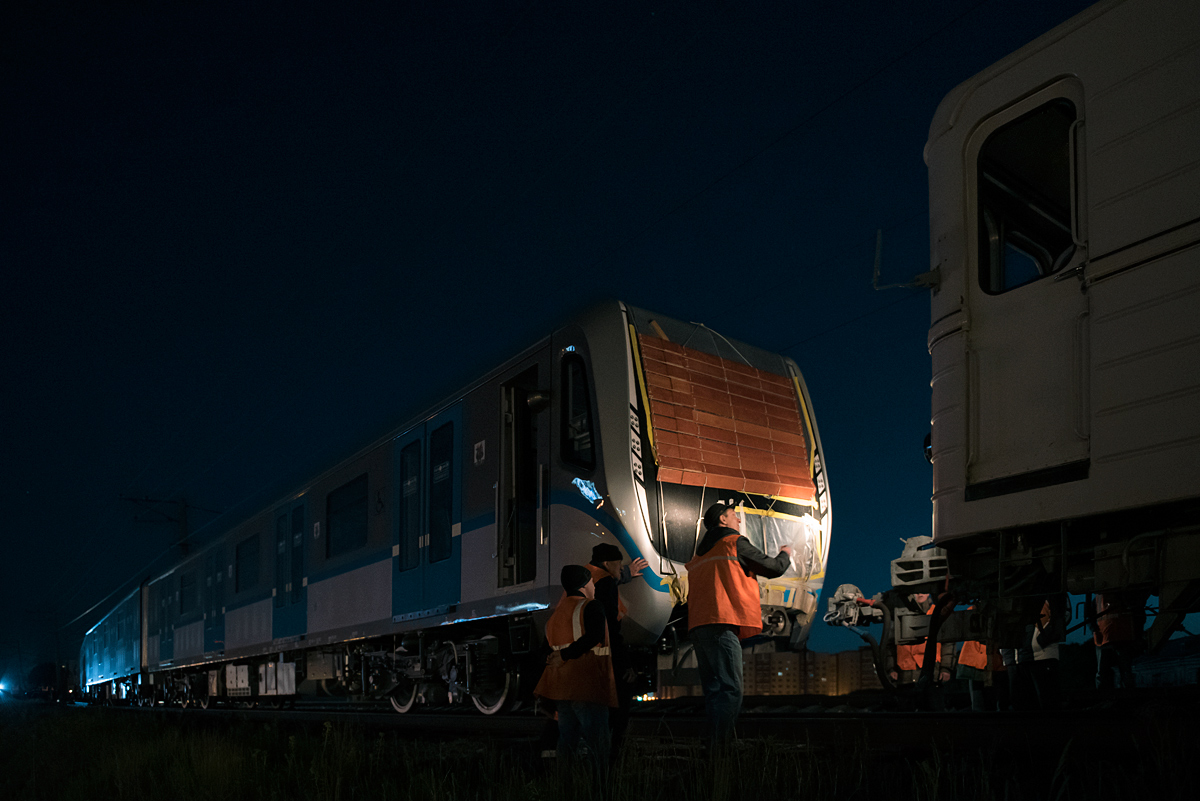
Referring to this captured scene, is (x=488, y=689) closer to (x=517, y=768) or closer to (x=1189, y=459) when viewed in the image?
(x=517, y=768)

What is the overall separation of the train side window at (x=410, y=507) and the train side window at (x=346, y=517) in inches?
44.6

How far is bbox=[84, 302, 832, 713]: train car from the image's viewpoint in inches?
302

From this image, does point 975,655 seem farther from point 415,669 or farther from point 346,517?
point 346,517

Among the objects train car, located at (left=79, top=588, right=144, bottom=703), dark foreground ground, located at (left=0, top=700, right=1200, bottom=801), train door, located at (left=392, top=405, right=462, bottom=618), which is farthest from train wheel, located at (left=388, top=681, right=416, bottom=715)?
train car, located at (left=79, top=588, right=144, bottom=703)

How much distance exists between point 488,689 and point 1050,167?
21.6 ft

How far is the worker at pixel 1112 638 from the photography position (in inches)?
172

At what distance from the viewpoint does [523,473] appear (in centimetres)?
867

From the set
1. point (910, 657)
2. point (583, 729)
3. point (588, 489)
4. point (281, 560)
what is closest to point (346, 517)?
point (281, 560)

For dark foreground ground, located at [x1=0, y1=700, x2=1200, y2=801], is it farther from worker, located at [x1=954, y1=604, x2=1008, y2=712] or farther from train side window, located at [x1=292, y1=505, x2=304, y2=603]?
train side window, located at [x1=292, y1=505, x2=304, y2=603]

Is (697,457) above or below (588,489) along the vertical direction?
above

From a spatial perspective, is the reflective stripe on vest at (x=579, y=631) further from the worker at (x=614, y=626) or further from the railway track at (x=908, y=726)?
the railway track at (x=908, y=726)

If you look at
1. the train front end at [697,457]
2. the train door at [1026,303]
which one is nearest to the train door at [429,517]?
the train front end at [697,457]

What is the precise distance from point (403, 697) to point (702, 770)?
7.55 m

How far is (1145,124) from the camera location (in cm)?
391
